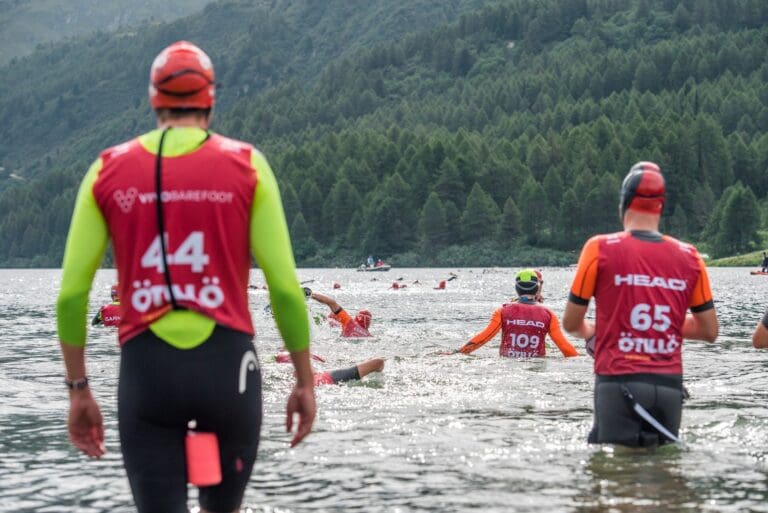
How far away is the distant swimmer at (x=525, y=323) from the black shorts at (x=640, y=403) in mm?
8215

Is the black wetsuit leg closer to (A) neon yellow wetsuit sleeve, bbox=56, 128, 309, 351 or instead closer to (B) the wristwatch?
(B) the wristwatch

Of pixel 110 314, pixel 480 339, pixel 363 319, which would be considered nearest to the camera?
pixel 480 339

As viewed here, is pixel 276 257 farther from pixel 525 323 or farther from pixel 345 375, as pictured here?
pixel 525 323

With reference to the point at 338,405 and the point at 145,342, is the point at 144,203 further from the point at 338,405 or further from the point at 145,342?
the point at 338,405

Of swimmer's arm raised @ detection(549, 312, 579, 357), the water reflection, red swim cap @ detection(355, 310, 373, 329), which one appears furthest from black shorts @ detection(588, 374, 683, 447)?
red swim cap @ detection(355, 310, 373, 329)

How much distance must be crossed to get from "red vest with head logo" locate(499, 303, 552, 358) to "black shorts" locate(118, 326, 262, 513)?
40.2 feet

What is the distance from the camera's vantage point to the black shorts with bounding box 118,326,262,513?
4738 millimetres

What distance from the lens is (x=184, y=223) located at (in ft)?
15.4

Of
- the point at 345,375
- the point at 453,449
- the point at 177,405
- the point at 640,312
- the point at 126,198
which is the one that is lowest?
the point at 453,449

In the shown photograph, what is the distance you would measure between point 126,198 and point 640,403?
4.32m

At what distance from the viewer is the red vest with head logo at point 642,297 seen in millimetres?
7555

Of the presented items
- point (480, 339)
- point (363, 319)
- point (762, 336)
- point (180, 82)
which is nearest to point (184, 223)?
point (180, 82)

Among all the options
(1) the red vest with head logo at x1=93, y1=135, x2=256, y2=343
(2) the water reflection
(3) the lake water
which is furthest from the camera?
(3) the lake water

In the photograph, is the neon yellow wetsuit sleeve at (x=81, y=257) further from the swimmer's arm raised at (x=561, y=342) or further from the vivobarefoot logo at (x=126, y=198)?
the swimmer's arm raised at (x=561, y=342)
